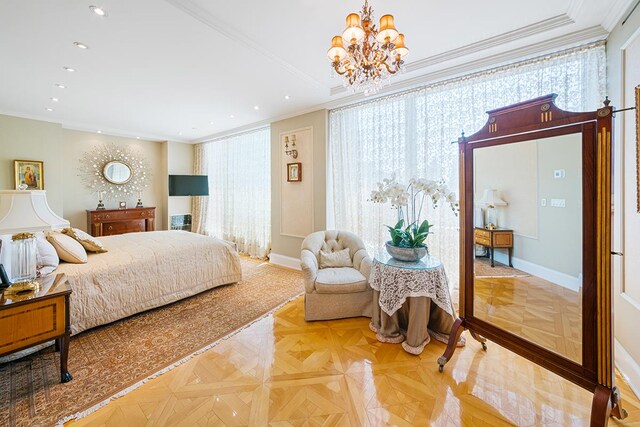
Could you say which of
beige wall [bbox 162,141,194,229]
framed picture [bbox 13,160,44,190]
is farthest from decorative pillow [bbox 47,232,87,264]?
beige wall [bbox 162,141,194,229]

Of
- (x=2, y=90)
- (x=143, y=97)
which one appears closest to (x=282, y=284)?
(x=143, y=97)

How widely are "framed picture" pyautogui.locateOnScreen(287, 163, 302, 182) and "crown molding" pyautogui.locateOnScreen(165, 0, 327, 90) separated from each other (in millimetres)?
1619

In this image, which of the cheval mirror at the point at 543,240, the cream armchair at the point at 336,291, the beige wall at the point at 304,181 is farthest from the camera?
the beige wall at the point at 304,181

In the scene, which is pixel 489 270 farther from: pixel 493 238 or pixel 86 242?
pixel 86 242

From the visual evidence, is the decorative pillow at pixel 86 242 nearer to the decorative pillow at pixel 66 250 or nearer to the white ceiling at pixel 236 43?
the decorative pillow at pixel 66 250

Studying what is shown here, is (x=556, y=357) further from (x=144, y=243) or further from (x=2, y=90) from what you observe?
(x=2, y=90)

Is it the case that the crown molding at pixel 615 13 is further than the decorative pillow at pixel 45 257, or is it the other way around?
the decorative pillow at pixel 45 257

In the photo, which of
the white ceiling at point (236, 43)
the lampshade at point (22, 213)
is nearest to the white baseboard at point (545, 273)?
the white ceiling at point (236, 43)

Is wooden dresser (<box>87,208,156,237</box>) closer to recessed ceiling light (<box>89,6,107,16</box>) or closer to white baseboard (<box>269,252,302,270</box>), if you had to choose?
white baseboard (<box>269,252,302,270</box>)

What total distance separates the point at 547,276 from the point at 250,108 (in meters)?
4.27

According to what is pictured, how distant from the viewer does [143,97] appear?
149 inches

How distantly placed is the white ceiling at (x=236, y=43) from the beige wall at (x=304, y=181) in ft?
1.59

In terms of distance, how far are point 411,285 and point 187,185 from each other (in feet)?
19.4

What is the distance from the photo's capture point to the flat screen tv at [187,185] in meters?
6.24
